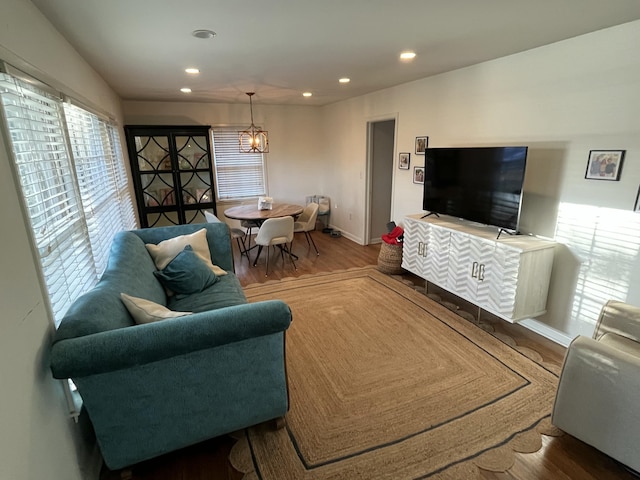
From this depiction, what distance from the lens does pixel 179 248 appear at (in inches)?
110

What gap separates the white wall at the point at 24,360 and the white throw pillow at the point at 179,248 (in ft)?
4.32

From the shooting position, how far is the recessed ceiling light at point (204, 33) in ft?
6.94

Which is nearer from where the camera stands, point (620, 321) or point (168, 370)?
point (168, 370)

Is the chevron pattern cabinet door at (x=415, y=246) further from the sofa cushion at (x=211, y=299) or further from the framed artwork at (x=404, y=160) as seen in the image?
the sofa cushion at (x=211, y=299)

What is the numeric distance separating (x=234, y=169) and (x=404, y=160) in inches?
128

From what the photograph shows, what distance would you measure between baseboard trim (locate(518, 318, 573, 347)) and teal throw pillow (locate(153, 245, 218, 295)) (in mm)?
2844

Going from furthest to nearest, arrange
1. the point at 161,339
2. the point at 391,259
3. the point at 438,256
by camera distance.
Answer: the point at 391,259, the point at 438,256, the point at 161,339

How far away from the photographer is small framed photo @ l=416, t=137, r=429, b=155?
152 inches

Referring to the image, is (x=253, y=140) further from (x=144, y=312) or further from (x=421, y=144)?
(x=144, y=312)

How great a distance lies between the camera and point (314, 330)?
9.58 ft

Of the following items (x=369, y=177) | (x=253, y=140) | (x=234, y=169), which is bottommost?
(x=369, y=177)

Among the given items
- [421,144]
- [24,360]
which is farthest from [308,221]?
[24,360]

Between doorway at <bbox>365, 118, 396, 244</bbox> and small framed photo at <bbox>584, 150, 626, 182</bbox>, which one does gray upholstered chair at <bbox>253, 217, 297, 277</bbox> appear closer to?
doorway at <bbox>365, 118, 396, 244</bbox>

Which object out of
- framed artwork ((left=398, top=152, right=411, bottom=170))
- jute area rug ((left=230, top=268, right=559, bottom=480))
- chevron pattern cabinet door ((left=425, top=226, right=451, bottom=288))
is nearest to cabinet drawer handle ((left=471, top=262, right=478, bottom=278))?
chevron pattern cabinet door ((left=425, top=226, right=451, bottom=288))
